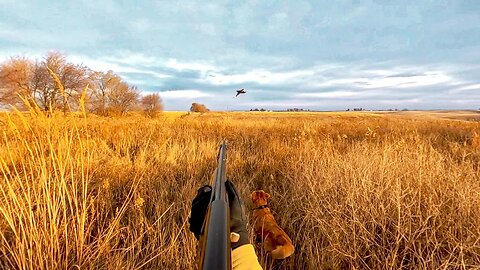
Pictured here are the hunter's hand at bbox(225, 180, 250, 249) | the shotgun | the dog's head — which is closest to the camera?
the shotgun

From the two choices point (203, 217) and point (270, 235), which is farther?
point (270, 235)

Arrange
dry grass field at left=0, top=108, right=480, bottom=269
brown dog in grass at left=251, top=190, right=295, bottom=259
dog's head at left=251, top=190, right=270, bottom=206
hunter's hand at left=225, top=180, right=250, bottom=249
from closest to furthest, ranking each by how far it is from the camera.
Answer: hunter's hand at left=225, top=180, right=250, bottom=249 → dry grass field at left=0, top=108, right=480, bottom=269 → brown dog in grass at left=251, top=190, right=295, bottom=259 → dog's head at left=251, top=190, right=270, bottom=206

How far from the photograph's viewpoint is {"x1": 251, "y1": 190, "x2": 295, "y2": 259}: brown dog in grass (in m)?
2.11

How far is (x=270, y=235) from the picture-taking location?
2.26 m

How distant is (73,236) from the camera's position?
1.99 m

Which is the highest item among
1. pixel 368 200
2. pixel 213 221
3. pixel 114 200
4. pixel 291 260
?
pixel 213 221

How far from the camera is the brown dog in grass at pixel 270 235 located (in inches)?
83.0

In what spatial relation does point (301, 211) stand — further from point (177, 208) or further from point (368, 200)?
point (177, 208)

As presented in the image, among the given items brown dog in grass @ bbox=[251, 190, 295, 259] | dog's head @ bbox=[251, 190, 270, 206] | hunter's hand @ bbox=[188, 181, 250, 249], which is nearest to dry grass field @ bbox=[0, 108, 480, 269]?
brown dog in grass @ bbox=[251, 190, 295, 259]

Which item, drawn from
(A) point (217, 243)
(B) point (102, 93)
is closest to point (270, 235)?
(A) point (217, 243)

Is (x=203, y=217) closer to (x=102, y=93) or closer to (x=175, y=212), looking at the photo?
(x=175, y=212)

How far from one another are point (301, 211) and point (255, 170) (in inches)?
70.7

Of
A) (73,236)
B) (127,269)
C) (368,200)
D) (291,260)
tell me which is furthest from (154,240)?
(368,200)

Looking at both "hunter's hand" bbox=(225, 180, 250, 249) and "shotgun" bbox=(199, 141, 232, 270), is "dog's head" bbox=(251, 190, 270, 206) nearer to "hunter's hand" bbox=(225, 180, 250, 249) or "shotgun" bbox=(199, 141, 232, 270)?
"hunter's hand" bbox=(225, 180, 250, 249)
